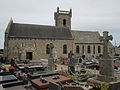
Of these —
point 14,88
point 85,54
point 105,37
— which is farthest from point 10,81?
point 85,54

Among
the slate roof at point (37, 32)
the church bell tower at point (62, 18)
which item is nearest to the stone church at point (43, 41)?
the slate roof at point (37, 32)

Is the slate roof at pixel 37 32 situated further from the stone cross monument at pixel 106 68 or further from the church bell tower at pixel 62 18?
the stone cross monument at pixel 106 68

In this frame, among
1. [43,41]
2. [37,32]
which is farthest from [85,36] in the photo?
[37,32]

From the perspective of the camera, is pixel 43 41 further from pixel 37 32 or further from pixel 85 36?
pixel 85 36

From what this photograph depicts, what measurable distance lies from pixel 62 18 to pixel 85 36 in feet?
26.8

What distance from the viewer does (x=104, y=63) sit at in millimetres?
7836

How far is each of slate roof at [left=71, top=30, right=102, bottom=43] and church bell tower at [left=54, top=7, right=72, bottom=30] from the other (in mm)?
4377

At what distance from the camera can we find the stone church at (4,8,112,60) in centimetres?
2293

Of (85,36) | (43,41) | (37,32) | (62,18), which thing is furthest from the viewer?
(62,18)

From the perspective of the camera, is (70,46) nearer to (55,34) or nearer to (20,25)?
(55,34)

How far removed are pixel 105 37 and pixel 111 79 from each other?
2.71m

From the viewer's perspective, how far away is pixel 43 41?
25109 millimetres

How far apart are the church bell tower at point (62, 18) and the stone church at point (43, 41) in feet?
16.1

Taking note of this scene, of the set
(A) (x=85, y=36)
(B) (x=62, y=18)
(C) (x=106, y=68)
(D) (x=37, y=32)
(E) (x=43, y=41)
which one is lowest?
(C) (x=106, y=68)
